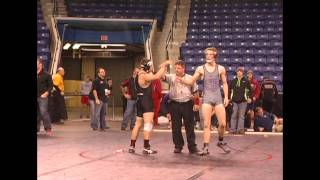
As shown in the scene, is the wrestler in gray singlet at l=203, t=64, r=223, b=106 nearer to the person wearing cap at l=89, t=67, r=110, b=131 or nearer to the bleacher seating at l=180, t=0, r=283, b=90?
the person wearing cap at l=89, t=67, r=110, b=131

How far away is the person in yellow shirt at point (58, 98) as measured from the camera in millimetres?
15273

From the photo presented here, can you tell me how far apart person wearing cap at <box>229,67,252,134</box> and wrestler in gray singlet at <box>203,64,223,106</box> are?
4519 millimetres

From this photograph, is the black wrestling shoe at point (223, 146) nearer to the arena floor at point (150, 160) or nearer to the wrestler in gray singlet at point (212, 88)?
the arena floor at point (150, 160)

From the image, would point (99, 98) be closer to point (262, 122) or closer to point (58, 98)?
point (58, 98)

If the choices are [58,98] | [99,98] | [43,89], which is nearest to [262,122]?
[99,98]

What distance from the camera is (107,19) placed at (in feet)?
68.3

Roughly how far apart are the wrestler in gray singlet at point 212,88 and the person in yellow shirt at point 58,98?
7.69 metres

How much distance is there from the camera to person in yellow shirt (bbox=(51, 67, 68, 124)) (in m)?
15.3

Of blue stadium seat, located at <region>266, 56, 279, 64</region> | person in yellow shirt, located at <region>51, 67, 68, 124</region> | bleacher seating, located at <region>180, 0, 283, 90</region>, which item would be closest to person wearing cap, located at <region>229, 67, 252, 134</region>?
person in yellow shirt, located at <region>51, 67, 68, 124</region>

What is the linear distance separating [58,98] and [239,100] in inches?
232

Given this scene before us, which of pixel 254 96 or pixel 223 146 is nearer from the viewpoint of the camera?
pixel 223 146

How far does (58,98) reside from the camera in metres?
15.4
